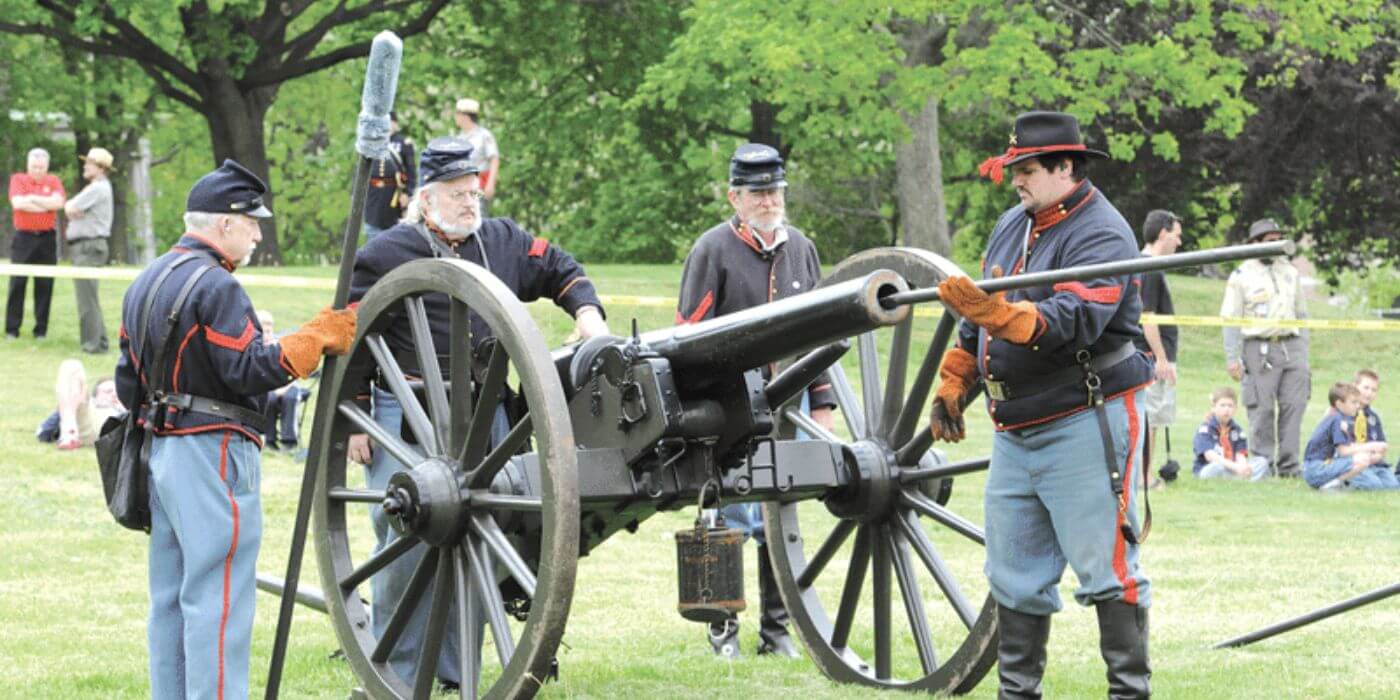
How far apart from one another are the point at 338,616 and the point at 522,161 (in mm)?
30305

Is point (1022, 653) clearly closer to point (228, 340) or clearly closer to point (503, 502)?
point (503, 502)

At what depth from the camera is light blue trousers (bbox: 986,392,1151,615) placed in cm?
555

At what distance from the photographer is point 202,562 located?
545 centimetres

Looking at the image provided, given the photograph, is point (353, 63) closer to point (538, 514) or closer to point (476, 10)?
point (476, 10)

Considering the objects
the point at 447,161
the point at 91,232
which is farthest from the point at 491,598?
the point at 91,232

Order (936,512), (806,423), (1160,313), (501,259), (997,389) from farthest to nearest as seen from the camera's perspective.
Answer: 1. (1160,313)
2. (806,423)
3. (501,259)
4. (936,512)
5. (997,389)

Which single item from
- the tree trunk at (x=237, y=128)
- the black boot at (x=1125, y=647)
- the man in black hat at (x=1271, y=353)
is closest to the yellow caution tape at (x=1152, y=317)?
the man in black hat at (x=1271, y=353)

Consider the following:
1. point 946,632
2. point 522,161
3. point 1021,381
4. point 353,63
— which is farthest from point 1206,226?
point 1021,381

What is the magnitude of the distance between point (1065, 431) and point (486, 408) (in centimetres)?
162

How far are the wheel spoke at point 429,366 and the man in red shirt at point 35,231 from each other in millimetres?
11911

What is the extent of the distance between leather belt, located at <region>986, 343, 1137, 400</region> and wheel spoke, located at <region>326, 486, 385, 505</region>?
1854 millimetres

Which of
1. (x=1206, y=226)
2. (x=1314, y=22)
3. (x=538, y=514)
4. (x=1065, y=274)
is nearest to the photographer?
(x=1065, y=274)

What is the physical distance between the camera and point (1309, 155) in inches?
1147

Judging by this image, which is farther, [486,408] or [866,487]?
[866,487]
